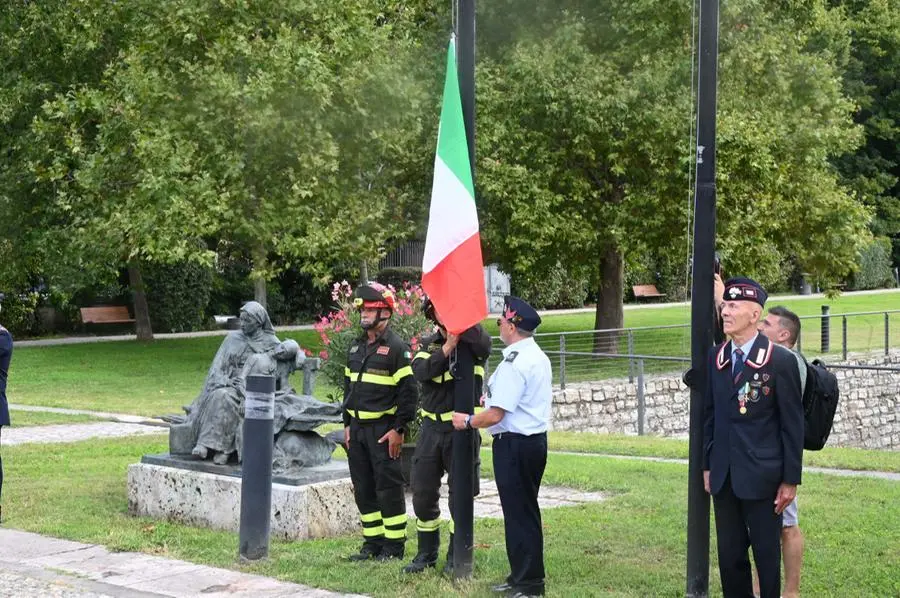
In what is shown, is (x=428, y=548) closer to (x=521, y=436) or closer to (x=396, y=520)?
(x=396, y=520)

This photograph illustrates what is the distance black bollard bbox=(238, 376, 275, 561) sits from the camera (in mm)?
9039

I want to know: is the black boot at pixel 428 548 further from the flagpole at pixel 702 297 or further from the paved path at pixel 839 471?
the paved path at pixel 839 471

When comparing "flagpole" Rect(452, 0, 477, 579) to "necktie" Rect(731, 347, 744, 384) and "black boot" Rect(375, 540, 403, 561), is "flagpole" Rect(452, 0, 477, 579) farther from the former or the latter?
"necktie" Rect(731, 347, 744, 384)

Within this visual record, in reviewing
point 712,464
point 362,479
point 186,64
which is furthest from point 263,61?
point 712,464

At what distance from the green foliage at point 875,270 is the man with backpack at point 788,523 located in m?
→ 48.6

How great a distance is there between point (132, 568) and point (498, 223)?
19.1 metres

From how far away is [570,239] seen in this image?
26.5m

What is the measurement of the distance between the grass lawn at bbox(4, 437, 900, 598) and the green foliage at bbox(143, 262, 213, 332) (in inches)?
825

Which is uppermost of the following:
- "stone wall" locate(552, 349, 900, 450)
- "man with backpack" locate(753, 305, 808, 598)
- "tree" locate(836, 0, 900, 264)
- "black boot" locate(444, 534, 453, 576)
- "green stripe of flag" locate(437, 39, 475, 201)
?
"tree" locate(836, 0, 900, 264)

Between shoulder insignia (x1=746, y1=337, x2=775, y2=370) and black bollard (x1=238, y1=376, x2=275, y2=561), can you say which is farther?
black bollard (x1=238, y1=376, x2=275, y2=561)

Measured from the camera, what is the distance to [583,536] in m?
9.73

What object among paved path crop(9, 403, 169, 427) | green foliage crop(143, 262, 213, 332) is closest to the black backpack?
paved path crop(9, 403, 169, 427)

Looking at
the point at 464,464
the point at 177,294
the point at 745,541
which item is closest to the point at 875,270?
the point at 177,294

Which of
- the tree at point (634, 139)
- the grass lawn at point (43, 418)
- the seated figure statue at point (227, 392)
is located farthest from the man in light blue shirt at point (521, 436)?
the tree at point (634, 139)
